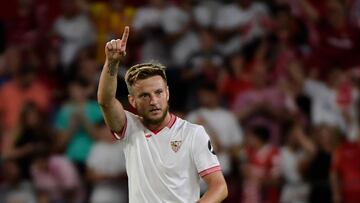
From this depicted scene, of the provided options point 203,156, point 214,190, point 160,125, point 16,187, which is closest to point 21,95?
point 16,187

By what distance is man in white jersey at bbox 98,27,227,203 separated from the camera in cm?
613

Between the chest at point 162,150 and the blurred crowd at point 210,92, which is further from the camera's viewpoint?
the blurred crowd at point 210,92

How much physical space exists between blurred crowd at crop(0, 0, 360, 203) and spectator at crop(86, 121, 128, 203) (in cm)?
1

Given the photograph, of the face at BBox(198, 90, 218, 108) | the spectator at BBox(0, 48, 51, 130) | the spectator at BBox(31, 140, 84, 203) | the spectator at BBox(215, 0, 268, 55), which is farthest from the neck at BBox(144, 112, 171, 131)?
the spectator at BBox(215, 0, 268, 55)

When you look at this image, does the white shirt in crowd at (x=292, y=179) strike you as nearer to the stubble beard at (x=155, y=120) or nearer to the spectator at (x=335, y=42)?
the spectator at (x=335, y=42)

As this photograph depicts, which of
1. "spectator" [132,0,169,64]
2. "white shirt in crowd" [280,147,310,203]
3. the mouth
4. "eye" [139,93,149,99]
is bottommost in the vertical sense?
"white shirt in crowd" [280,147,310,203]

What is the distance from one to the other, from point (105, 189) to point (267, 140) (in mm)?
1912

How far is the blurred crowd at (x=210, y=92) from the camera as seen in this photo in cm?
1073

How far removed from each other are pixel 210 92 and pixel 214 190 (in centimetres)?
513

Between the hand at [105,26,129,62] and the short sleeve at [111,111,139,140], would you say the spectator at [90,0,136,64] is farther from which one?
the hand at [105,26,129,62]

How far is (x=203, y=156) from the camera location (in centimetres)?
614

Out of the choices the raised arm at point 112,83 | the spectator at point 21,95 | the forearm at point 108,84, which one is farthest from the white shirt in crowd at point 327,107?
the forearm at point 108,84

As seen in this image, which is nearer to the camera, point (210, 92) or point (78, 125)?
point (210, 92)

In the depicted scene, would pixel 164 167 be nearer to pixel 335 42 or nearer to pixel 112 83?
pixel 112 83
